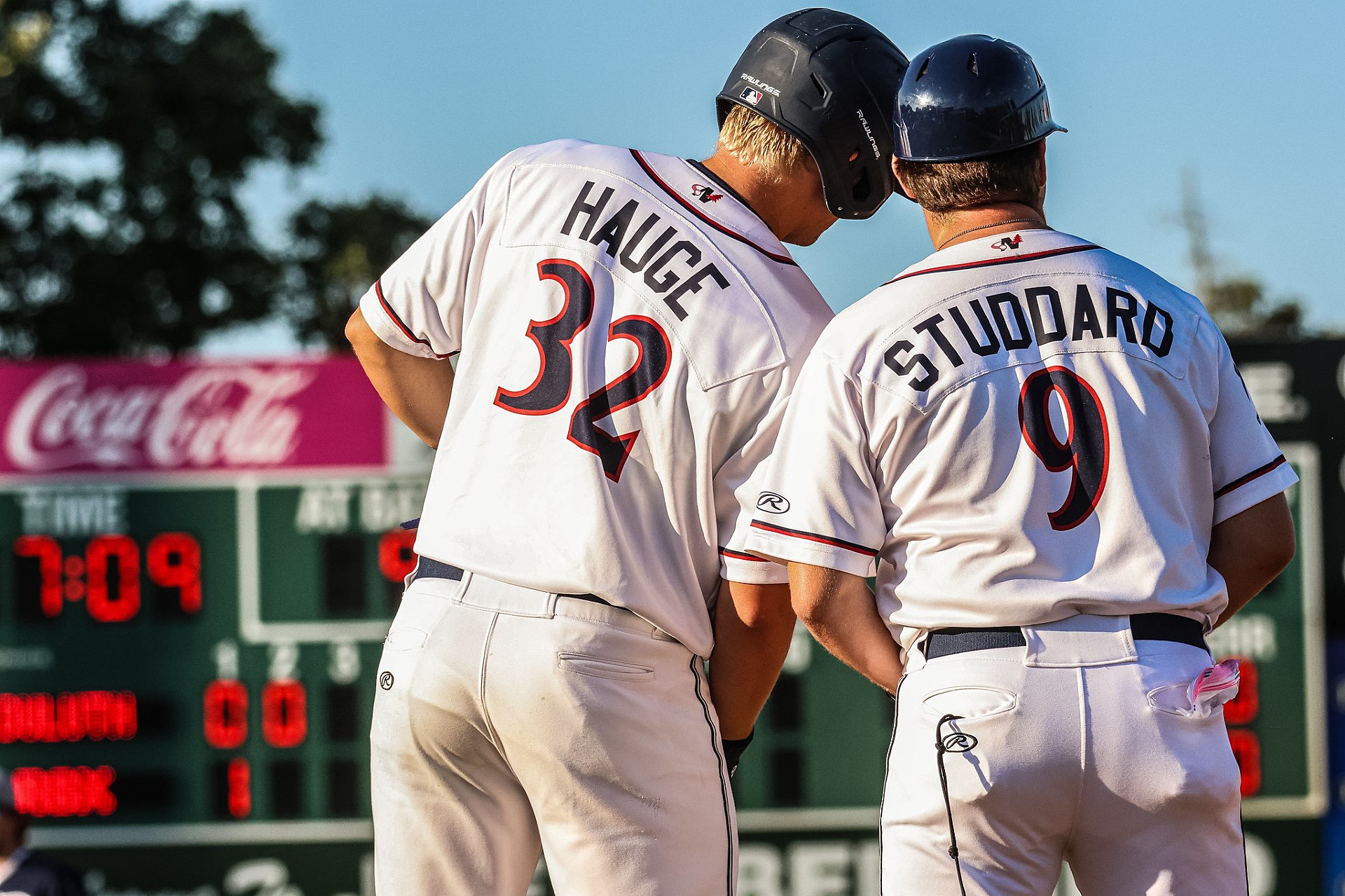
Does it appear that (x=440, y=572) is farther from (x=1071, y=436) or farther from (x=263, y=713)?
(x=263, y=713)

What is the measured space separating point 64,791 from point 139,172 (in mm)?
11567

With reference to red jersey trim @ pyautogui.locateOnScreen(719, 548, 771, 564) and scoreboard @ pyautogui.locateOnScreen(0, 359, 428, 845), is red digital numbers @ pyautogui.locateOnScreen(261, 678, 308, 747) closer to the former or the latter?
scoreboard @ pyautogui.locateOnScreen(0, 359, 428, 845)

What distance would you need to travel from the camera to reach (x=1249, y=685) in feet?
24.4

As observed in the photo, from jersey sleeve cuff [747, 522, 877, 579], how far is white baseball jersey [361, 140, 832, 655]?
0.26 ft

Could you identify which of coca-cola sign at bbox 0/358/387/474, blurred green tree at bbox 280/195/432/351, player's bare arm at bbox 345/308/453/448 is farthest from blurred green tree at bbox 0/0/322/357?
player's bare arm at bbox 345/308/453/448

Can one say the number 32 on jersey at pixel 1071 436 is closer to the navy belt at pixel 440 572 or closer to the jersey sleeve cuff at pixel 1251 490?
the jersey sleeve cuff at pixel 1251 490

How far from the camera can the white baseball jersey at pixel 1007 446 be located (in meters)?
2.18

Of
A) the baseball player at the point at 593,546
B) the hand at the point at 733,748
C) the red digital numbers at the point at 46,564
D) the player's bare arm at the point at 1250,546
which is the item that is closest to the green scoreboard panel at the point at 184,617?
the red digital numbers at the point at 46,564

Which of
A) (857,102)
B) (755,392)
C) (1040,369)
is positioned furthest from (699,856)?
(857,102)

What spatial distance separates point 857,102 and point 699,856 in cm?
125

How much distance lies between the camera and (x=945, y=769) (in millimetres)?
2146

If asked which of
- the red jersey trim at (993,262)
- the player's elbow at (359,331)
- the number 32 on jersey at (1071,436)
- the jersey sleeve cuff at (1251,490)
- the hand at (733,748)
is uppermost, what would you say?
the red jersey trim at (993,262)

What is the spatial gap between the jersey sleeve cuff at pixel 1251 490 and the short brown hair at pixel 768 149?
0.86 meters

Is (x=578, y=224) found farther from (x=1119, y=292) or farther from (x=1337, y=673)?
(x=1337, y=673)
